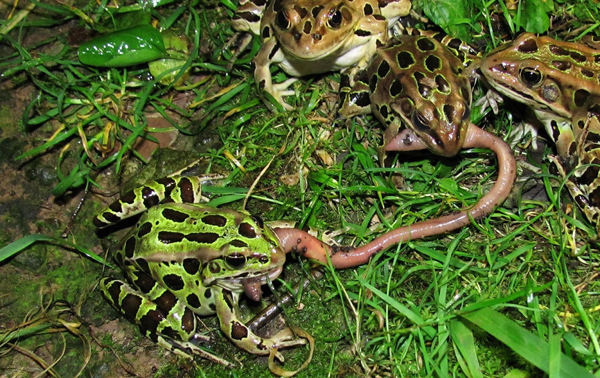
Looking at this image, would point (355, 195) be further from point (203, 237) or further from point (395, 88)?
point (203, 237)

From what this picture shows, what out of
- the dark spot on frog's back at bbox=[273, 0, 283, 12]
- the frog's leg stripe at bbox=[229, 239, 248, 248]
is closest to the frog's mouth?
the frog's leg stripe at bbox=[229, 239, 248, 248]

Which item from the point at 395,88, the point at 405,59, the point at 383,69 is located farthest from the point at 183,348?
the point at 405,59

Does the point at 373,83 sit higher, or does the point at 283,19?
the point at 283,19

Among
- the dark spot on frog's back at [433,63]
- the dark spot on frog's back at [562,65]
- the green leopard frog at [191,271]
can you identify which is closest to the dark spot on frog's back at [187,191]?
the green leopard frog at [191,271]

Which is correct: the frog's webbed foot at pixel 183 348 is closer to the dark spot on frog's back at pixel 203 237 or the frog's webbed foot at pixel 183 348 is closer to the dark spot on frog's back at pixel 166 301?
the dark spot on frog's back at pixel 166 301

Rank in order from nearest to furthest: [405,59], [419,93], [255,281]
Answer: [255,281] < [419,93] < [405,59]

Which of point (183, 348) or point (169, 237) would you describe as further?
point (183, 348)
